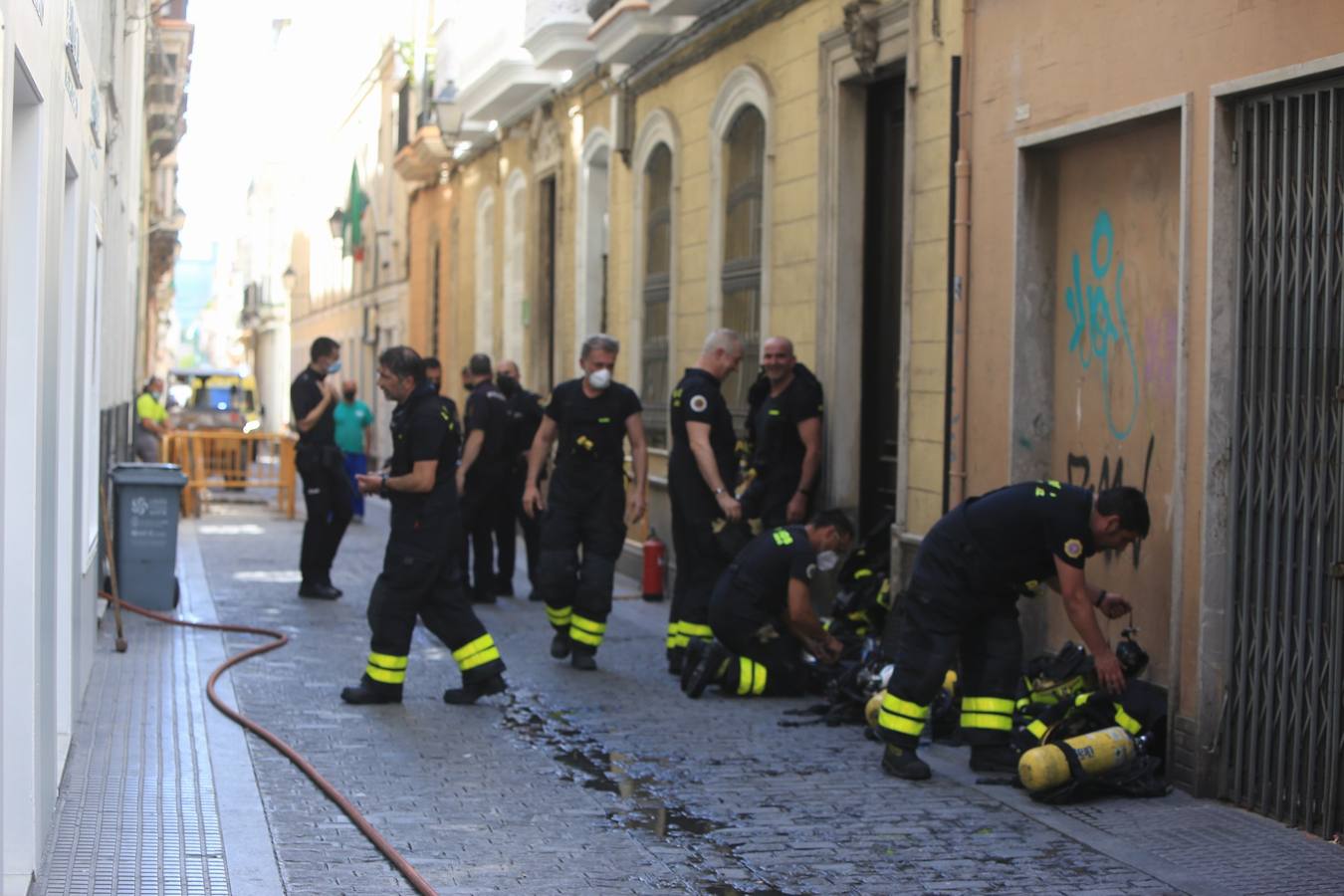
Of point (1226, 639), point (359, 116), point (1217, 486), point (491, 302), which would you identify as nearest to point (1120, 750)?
point (1226, 639)

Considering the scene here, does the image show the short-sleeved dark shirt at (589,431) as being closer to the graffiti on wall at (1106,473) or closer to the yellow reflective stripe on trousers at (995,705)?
the graffiti on wall at (1106,473)

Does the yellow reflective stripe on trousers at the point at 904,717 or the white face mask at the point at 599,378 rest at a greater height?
the white face mask at the point at 599,378

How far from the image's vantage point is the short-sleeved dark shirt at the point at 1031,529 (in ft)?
25.8

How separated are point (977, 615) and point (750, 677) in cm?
225

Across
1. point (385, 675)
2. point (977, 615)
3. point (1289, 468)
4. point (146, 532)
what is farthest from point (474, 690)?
point (146, 532)

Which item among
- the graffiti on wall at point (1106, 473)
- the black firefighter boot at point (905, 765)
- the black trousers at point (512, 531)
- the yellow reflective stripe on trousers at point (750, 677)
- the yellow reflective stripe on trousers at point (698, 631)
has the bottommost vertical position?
the black firefighter boot at point (905, 765)

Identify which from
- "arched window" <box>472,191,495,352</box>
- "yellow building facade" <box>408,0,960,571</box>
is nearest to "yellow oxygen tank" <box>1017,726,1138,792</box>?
"yellow building facade" <box>408,0,960,571</box>

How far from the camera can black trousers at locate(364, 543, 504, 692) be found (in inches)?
383

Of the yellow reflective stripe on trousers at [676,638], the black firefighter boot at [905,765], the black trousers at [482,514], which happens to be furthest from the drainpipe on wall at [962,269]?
the black trousers at [482,514]

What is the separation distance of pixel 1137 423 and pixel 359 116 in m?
31.0

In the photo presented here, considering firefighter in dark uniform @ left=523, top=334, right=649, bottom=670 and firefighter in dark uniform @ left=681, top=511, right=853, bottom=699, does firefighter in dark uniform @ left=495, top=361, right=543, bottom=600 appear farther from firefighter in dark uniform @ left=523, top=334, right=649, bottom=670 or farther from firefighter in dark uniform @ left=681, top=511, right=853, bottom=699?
firefighter in dark uniform @ left=681, top=511, right=853, bottom=699

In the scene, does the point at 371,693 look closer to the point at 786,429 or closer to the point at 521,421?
the point at 786,429

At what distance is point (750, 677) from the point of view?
10359 millimetres

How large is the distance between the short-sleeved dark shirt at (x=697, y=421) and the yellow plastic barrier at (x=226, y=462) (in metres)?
13.6
